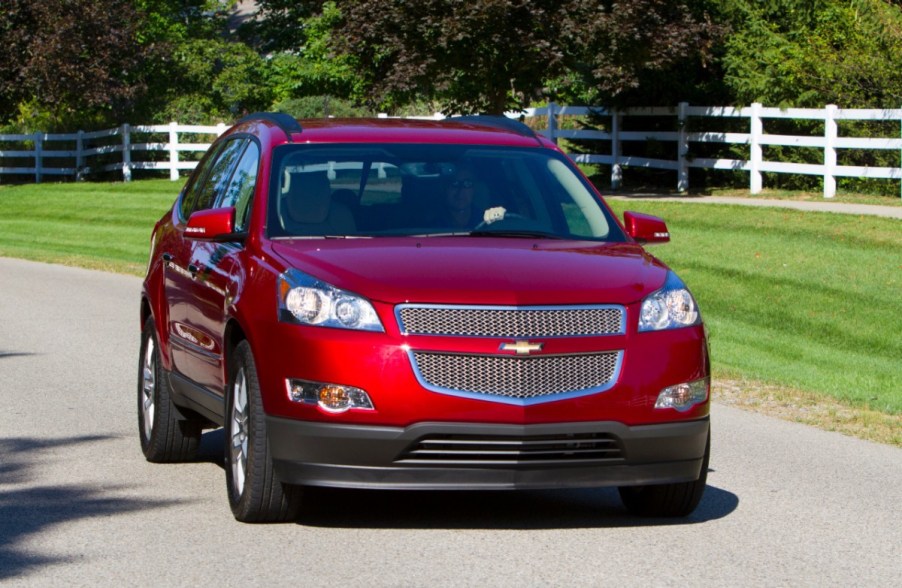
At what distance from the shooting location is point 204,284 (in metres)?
8.26

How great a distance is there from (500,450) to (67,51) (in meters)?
39.1

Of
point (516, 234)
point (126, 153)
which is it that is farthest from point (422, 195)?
point (126, 153)

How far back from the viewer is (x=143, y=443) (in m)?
9.45

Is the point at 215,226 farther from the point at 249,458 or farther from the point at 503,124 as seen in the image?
the point at 503,124

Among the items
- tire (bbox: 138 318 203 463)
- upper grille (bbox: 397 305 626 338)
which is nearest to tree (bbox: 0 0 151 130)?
tire (bbox: 138 318 203 463)

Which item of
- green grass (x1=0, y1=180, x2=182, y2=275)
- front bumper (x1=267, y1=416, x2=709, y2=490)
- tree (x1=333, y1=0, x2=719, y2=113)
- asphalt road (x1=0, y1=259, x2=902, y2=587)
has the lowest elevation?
green grass (x1=0, y1=180, x2=182, y2=275)

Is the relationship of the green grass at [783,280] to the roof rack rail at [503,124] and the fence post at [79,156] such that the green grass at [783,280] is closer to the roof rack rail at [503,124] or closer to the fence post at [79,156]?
the roof rack rail at [503,124]

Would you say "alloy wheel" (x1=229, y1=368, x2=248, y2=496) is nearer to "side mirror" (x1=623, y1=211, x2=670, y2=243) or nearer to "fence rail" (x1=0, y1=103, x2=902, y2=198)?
"side mirror" (x1=623, y1=211, x2=670, y2=243)

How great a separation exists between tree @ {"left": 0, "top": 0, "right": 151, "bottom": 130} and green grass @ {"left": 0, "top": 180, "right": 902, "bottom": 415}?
1151 centimetres

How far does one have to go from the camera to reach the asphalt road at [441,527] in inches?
257

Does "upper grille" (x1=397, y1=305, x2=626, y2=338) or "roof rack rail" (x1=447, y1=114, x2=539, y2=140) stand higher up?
"roof rack rail" (x1=447, y1=114, x2=539, y2=140)

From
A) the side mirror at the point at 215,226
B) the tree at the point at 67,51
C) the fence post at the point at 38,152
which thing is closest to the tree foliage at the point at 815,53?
the tree at the point at 67,51

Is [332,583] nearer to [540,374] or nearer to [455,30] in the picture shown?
[540,374]

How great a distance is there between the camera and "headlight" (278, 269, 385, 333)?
22.7 feet
